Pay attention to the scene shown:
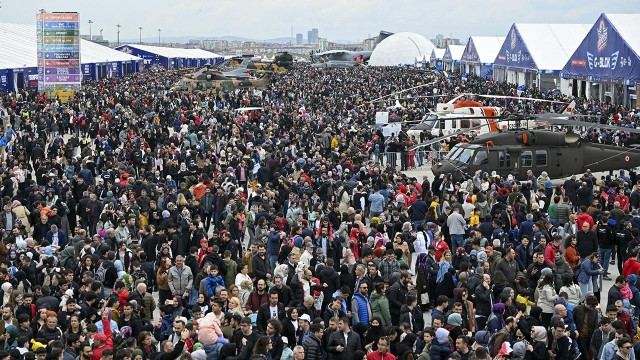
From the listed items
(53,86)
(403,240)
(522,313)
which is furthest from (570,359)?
(53,86)

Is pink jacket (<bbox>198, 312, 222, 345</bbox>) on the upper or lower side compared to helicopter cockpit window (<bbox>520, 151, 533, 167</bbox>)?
lower

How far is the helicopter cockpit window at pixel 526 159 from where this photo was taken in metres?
24.1

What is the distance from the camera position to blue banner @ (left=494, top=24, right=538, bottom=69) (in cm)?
5286

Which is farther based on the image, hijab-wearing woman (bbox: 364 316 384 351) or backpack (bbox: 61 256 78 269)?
backpack (bbox: 61 256 78 269)

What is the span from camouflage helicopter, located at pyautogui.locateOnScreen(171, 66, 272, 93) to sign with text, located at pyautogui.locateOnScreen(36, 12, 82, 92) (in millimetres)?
9527

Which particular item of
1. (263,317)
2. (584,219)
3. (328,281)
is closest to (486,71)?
(584,219)

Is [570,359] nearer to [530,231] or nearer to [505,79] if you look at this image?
[530,231]

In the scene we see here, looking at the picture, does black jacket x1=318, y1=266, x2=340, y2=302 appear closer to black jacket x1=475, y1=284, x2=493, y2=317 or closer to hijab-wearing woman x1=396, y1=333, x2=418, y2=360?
black jacket x1=475, y1=284, x2=493, y2=317

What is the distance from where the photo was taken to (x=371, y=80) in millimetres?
73438

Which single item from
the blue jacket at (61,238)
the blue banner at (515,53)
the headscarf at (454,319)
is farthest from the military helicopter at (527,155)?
the blue banner at (515,53)

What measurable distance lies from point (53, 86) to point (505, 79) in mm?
31878

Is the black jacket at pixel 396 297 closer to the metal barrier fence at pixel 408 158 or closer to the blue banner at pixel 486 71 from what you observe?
the metal barrier fence at pixel 408 158

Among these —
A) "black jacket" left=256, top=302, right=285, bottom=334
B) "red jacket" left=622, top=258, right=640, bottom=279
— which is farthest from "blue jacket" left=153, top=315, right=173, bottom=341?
"red jacket" left=622, top=258, right=640, bottom=279

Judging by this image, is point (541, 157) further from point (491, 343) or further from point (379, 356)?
point (379, 356)
